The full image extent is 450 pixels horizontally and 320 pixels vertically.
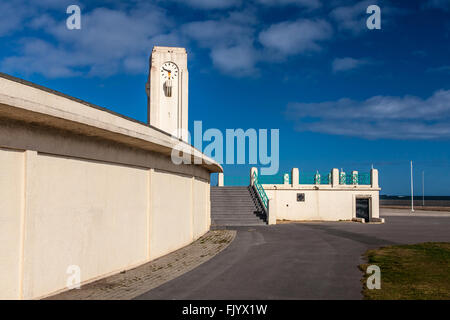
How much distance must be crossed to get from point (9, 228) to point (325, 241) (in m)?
13.6

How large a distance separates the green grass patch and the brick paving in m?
4.81

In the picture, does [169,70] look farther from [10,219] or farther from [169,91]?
[10,219]

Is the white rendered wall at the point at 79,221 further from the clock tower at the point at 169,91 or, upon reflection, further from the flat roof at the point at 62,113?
the clock tower at the point at 169,91

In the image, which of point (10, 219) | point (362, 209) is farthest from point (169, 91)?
point (10, 219)

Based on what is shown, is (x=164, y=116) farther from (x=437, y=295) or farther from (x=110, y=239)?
(x=437, y=295)

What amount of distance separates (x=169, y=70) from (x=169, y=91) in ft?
5.31

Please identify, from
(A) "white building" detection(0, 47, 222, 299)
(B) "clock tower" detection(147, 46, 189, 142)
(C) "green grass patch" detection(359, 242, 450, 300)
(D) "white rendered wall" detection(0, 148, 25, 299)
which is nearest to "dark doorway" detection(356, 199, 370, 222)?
(B) "clock tower" detection(147, 46, 189, 142)

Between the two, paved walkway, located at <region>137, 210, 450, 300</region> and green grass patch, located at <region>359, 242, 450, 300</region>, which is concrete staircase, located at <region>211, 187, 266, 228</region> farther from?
green grass patch, located at <region>359, 242, 450, 300</region>

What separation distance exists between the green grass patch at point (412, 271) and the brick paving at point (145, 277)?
15.8 ft

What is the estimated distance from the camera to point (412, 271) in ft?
34.9

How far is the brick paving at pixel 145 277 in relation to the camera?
8188 millimetres

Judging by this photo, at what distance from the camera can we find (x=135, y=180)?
37.9 feet

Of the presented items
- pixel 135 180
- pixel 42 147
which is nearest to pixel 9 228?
pixel 42 147
